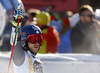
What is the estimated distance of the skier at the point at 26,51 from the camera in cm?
403

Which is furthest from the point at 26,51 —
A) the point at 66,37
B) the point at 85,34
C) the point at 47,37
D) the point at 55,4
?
the point at 55,4

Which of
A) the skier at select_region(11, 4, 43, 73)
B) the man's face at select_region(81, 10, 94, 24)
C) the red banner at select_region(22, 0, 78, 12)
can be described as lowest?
the skier at select_region(11, 4, 43, 73)

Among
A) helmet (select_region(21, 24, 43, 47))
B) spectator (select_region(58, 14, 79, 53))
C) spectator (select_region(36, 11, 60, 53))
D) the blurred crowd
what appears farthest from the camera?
spectator (select_region(58, 14, 79, 53))

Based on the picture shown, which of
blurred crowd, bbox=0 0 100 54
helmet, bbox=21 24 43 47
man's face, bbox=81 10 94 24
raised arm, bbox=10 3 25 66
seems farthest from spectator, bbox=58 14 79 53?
raised arm, bbox=10 3 25 66

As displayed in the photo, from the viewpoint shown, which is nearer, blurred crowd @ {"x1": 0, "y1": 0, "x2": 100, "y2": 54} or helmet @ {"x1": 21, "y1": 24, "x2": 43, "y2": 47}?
helmet @ {"x1": 21, "y1": 24, "x2": 43, "y2": 47}

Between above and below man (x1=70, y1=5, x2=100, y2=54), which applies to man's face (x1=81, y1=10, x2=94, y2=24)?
above

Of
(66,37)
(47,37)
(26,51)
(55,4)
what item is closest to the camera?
(26,51)

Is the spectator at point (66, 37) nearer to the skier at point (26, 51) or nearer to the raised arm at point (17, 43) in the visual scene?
the skier at point (26, 51)

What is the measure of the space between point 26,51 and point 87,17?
2.40 meters

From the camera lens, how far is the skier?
159 inches

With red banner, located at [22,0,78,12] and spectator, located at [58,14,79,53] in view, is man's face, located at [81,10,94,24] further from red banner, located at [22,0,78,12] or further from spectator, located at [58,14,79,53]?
red banner, located at [22,0,78,12]

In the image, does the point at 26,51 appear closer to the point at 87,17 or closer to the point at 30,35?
the point at 30,35

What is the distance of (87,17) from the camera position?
634 cm

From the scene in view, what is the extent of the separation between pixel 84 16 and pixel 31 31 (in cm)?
230
